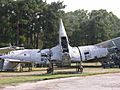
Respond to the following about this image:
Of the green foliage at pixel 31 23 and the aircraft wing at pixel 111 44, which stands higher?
the green foliage at pixel 31 23

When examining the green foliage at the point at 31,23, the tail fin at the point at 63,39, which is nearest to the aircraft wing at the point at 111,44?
the tail fin at the point at 63,39

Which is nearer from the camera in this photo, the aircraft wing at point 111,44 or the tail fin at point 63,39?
the tail fin at point 63,39

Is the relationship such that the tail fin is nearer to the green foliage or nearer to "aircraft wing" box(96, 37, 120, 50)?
"aircraft wing" box(96, 37, 120, 50)

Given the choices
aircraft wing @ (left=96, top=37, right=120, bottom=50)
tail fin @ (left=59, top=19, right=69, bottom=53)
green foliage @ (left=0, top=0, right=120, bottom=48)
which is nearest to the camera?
tail fin @ (left=59, top=19, right=69, bottom=53)

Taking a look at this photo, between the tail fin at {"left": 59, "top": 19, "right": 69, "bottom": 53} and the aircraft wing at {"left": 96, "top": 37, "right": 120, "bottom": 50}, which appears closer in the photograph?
the tail fin at {"left": 59, "top": 19, "right": 69, "bottom": 53}

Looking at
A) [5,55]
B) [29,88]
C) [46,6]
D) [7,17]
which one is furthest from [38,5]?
[29,88]

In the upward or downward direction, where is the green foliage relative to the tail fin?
upward

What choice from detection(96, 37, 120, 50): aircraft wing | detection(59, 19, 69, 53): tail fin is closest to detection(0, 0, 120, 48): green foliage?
detection(96, 37, 120, 50): aircraft wing

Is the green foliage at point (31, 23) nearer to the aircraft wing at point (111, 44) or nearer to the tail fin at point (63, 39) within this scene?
the aircraft wing at point (111, 44)

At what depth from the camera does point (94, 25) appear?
8231 cm

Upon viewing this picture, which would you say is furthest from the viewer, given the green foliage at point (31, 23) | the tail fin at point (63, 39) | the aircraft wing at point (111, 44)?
the green foliage at point (31, 23)

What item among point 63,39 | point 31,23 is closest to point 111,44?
point 63,39

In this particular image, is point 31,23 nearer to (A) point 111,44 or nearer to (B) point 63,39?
(A) point 111,44

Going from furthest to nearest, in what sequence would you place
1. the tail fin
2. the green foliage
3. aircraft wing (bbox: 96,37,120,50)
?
the green foliage → aircraft wing (bbox: 96,37,120,50) → the tail fin
